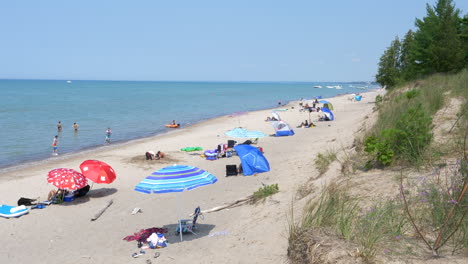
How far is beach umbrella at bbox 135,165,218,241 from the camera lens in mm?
7953

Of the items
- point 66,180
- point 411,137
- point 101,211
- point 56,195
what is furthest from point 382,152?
point 56,195

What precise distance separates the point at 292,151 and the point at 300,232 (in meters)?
13.8

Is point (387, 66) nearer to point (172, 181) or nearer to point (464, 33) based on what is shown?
point (464, 33)

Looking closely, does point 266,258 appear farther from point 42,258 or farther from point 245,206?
point 42,258

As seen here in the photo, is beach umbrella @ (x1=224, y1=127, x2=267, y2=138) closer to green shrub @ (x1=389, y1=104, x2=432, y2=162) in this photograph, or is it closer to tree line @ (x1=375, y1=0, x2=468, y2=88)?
green shrub @ (x1=389, y1=104, x2=432, y2=162)

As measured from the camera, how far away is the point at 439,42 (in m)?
24.5

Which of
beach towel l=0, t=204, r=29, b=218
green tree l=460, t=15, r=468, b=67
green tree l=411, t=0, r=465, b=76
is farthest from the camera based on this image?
green tree l=460, t=15, r=468, b=67

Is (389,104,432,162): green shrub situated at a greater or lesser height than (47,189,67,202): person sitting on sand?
greater

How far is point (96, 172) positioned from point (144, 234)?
13.9 ft

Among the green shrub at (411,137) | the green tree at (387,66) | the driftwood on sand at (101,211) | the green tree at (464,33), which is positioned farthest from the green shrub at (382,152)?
the green tree at (387,66)

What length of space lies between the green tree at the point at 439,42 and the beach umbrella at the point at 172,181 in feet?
71.9

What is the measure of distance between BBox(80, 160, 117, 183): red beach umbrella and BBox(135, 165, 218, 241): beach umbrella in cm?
448

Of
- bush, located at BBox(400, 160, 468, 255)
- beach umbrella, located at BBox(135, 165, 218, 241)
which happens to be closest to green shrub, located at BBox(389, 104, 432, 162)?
bush, located at BBox(400, 160, 468, 255)

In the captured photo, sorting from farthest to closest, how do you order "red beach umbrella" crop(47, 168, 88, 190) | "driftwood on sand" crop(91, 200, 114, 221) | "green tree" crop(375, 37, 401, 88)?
1. "green tree" crop(375, 37, 401, 88)
2. "red beach umbrella" crop(47, 168, 88, 190)
3. "driftwood on sand" crop(91, 200, 114, 221)
